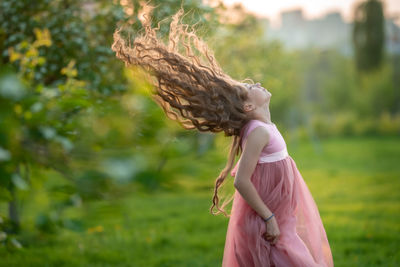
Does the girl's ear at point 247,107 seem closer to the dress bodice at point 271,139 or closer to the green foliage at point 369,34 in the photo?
the dress bodice at point 271,139

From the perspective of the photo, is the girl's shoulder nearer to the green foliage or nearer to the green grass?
the green grass

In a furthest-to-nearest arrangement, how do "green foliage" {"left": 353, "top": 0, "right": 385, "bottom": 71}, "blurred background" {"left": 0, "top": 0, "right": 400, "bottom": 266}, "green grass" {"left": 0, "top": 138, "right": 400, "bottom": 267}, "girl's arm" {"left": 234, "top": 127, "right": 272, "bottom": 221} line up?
"green foliage" {"left": 353, "top": 0, "right": 385, "bottom": 71}, "green grass" {"left": 0, "top": 138, "right": 400, "bottom": 267}, "girl's arm" {"left": 234, "top": 127, "right": 272, "bottom": 221}, "blurred background" {"left": 0, "top": 0, "right": 400, "bottom": 266}

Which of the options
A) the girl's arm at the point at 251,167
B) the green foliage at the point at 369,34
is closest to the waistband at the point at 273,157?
the girl's arm at the point at 251,167

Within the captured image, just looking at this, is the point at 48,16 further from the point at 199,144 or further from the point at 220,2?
the point at 199,144

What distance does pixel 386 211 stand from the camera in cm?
669

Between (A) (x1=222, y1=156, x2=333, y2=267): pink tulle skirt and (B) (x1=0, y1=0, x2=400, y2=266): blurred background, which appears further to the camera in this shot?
(A) (x1=222, y1=156, x2=333, y2=267): pink tulle skirt

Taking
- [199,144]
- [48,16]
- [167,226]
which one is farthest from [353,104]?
[199,144]

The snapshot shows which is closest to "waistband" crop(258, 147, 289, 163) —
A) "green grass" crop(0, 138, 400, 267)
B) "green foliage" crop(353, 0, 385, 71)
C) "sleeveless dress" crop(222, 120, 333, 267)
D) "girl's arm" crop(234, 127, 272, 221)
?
"sleeveless dress" crop(222, 120, 333, 267)

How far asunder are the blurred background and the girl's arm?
0.17 meters

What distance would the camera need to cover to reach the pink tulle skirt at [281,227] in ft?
7.46

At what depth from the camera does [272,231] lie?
2234 millimetres

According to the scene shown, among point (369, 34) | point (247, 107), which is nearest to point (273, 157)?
point (247, 107)

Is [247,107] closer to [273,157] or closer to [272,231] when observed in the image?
[273,157]

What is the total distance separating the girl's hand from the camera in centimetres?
224
